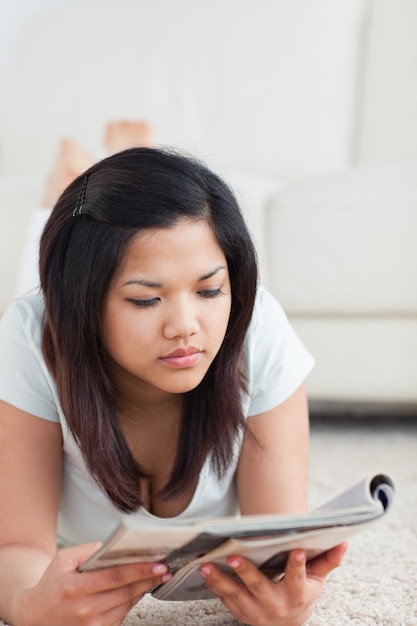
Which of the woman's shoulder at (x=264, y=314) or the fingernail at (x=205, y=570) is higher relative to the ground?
the woman's shoulder at (x=264, y=314)

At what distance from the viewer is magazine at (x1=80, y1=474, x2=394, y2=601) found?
2.15 ft

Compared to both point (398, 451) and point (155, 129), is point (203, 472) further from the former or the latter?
point (155, 129)

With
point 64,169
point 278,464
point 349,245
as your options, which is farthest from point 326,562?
point 64,169

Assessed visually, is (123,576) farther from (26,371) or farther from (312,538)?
(26,371)

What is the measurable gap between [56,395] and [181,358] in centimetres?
19

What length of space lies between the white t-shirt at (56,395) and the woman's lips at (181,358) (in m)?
0.17

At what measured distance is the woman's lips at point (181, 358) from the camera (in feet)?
2.87

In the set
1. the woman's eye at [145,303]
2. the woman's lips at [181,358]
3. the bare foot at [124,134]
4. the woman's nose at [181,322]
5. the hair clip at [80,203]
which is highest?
the hair clip at [80,203]

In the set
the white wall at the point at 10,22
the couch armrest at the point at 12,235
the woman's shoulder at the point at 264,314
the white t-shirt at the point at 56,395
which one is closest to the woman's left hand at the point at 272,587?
the white t-shirt at the point at 56,395

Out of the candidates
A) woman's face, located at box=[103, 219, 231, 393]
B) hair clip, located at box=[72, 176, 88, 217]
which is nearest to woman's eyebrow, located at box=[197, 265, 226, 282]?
woman's face, located at box=[103, 219, 231, 393]

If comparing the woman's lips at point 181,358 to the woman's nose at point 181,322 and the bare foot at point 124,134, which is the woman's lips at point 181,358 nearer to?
the woman's nose at point 181,322

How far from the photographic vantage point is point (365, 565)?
114 centimetres

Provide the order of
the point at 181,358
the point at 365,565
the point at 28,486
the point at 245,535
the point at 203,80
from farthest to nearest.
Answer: the point at 203,80, the point at 365,565, the point at 28,486, the point at 181,358, the point at 245,535

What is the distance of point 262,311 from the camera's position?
108 centimetres
